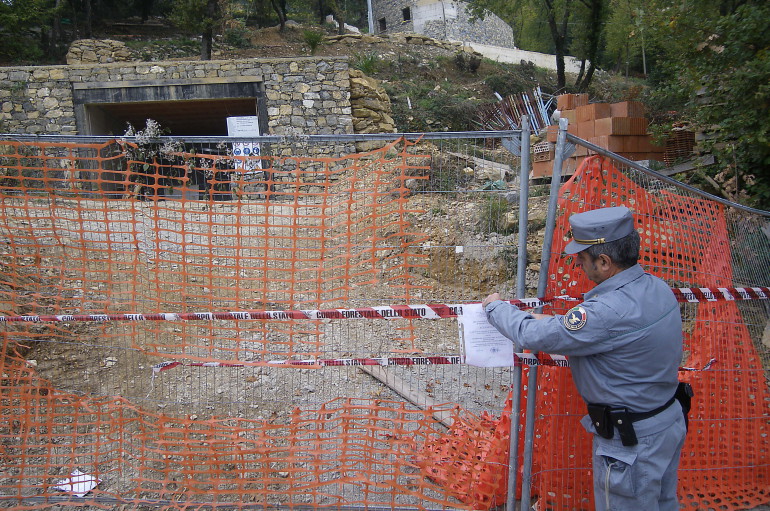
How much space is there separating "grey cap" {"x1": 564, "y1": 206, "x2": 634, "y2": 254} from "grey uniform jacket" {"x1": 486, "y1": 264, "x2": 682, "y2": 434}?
19 cm

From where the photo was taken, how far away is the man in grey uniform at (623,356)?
7.74 ft

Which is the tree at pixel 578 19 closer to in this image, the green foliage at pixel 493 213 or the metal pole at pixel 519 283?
the green foliage at pixel 493 213

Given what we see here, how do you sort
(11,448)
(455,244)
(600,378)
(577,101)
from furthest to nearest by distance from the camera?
1. (577,101)
2. (11,448)
3. (455,244)
4. (600,378)

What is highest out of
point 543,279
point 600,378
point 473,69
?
point 473,69

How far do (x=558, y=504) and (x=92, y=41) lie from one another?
2208cm

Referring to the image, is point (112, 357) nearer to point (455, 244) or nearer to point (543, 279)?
point (455, 244)

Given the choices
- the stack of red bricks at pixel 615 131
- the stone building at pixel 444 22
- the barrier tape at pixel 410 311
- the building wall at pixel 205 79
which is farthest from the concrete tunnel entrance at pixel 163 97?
the stone building at pixel 444 22

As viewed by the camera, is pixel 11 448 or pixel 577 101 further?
pixel 577 101

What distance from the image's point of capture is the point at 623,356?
2381 mm

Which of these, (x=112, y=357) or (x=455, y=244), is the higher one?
(x=455, y=244)

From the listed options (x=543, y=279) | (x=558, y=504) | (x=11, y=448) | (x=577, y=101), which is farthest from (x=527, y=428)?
(x=577, y=101)

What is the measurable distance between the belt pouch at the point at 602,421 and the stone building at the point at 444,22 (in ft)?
113

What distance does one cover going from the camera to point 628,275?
2465 mm

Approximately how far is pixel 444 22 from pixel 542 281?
35370mm
